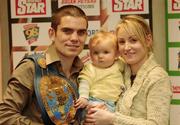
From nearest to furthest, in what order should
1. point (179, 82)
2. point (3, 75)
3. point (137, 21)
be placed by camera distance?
1. point (137, 21)
2. point (179, 82)
3. point (3, 75)

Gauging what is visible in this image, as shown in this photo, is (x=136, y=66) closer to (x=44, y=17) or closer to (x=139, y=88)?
(x=139, y=88)

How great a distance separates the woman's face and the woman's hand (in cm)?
29

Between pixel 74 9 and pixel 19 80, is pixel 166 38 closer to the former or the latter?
pixel 74 9

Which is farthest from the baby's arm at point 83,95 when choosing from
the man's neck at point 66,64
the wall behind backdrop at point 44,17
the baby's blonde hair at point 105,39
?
the wall behind backdrop at point 44,17

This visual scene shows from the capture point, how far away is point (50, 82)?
1.68 m

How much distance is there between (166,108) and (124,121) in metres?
0.21

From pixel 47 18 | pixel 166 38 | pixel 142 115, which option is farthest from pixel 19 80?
pixel 166 38

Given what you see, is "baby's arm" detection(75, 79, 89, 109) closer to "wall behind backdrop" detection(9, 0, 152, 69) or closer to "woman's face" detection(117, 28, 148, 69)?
"woman's face" detection(117, 28, 148, 69)

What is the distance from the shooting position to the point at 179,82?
8.13 feet

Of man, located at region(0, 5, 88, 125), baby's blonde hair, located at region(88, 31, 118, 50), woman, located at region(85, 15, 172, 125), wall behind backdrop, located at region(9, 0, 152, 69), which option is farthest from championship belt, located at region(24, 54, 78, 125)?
wall behind backdrop, located at region(9, 0, 152, 69)

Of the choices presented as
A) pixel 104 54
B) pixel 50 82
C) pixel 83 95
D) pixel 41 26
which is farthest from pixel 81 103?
pixel 41 26

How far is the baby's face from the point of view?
5.82 feet

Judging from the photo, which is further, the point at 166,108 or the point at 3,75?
the point at 3,75

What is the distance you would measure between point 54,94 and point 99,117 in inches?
10.0
